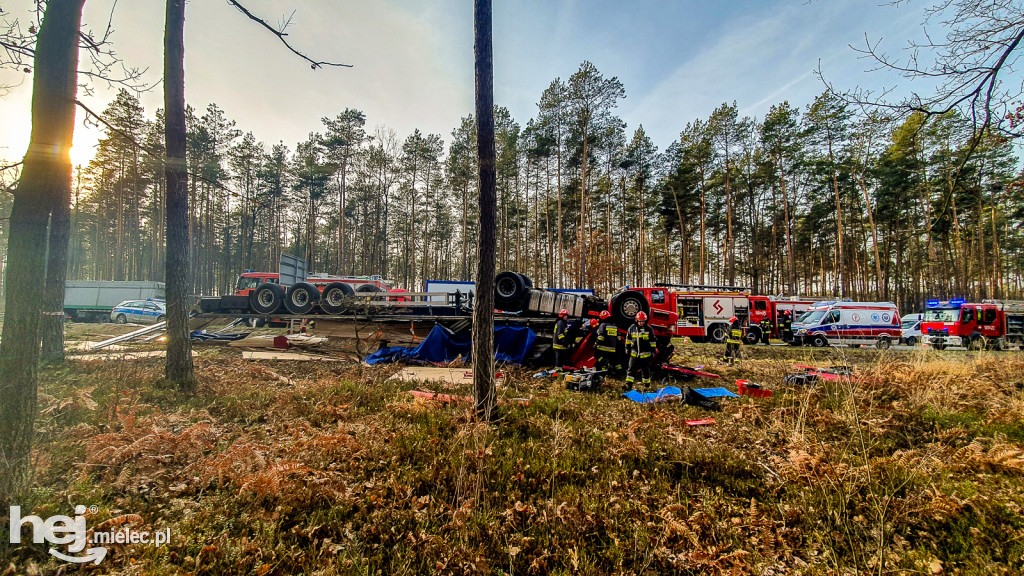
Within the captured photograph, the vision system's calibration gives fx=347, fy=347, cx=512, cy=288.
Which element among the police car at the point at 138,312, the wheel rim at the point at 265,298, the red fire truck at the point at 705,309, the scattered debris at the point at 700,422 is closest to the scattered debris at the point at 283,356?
the wheel rim at the point at 265,298

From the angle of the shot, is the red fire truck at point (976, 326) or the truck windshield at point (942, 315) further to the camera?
the truck windshield at point (942, 315)

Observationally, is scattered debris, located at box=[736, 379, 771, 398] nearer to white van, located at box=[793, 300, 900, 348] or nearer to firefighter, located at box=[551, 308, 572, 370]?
firefighter, located at box=[551, 308, 572, 370]

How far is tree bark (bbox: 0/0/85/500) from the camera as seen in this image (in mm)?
2541

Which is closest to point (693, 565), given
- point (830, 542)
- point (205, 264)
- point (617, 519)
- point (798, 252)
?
point (617, 519)

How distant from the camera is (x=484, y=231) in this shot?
4438mm

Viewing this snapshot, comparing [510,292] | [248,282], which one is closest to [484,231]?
[510,292]

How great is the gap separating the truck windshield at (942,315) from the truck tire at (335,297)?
1005 inches

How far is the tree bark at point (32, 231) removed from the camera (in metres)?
2.54

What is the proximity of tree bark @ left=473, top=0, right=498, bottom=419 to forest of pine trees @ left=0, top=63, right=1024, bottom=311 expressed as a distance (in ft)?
52.9

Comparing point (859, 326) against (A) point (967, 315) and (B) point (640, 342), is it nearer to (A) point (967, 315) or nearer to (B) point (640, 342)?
(A) point (967, 315)

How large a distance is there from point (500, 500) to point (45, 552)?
2815mm

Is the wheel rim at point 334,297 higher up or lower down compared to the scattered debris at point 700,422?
higher up

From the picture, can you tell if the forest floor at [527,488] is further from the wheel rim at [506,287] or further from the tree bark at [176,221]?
the wheel rim at [506,287]

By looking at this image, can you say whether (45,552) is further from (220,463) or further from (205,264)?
(205,264)
